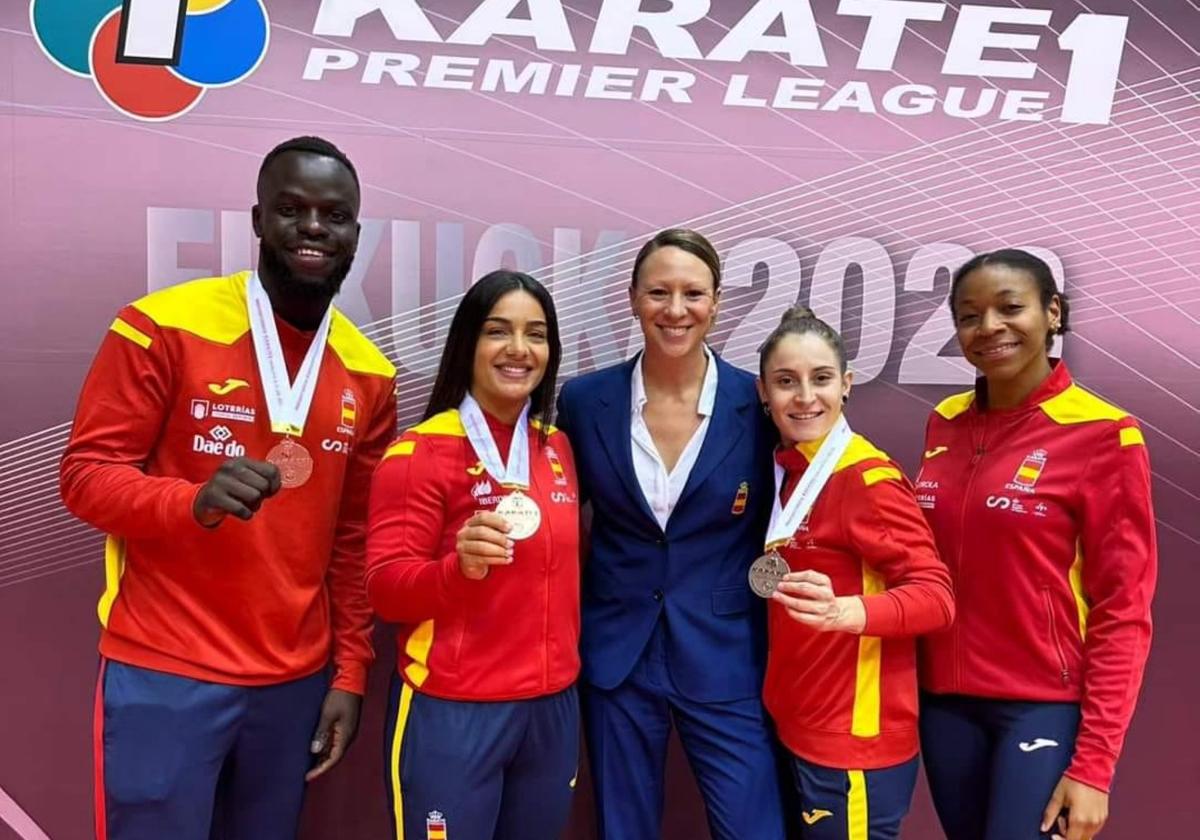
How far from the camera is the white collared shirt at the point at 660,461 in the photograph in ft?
7.54

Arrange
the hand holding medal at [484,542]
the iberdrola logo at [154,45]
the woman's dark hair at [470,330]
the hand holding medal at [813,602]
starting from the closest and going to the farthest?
the hand holding medal at [484,542] → the hand holding medal at [813,602] → the woman's dark hair at [470,330] → the iberdrola logo at [154,45]

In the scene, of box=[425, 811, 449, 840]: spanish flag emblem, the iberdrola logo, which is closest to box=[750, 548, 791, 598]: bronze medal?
box=[425, 811, 449, 840]: spanish flag emblem

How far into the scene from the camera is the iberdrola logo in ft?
9.02

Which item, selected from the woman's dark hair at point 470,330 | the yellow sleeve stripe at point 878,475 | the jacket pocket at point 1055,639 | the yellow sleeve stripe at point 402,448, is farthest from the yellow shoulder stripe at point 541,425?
the jacket pocket at point 1055,639

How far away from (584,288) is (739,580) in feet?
3.86

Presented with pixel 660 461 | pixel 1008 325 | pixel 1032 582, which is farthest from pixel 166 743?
pixel 1008 325

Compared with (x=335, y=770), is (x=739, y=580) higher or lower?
higher

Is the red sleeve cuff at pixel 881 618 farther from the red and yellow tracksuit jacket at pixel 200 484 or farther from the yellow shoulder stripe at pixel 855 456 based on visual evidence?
the red and yellow tracksuit jacket at pixel 200 484

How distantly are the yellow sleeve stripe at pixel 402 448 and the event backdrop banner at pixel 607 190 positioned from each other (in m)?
0.82

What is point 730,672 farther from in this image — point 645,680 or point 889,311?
point 889,311

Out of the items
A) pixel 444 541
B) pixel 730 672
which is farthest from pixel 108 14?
pixel 730 672

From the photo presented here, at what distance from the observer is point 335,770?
299 centimetres

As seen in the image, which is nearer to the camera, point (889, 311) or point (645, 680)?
point (645, 680)

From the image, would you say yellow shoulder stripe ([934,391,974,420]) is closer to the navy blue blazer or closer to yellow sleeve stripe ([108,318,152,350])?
the navy blue blazer
